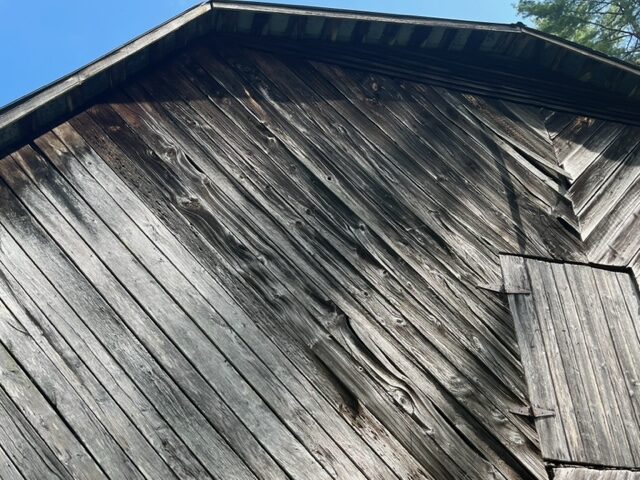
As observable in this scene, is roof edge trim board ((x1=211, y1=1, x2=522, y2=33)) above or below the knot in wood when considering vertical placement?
above

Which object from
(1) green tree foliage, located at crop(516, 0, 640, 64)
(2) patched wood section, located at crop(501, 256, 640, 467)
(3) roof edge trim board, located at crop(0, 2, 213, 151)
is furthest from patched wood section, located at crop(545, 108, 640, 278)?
(1) green tree foliage, located at crop(516, 0, 640, 64)

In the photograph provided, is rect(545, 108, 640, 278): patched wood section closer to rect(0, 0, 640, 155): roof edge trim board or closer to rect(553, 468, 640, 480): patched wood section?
rect(0, 0, 640, 155): roof edge trim board

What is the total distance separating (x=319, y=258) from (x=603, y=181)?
3.05m

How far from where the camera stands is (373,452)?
429 cm

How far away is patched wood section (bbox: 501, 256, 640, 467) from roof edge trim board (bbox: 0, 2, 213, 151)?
332cm

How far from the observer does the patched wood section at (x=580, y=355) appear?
190 inches

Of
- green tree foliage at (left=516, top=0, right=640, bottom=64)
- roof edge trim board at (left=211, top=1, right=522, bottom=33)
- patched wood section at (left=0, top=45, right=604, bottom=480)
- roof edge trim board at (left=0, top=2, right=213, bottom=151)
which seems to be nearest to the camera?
patched wood section at (left=0, top=45, right=604, bottom=480)

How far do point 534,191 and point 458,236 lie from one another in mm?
1108

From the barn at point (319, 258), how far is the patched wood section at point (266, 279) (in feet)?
0.05

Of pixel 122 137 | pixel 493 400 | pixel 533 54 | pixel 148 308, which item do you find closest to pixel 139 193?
pixel 122 137

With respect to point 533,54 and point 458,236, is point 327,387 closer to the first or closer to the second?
point 458,236

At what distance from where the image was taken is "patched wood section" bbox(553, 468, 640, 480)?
457 cm

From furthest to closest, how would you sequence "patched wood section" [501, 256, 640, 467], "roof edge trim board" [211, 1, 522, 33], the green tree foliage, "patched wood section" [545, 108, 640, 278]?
the green tree foliage, "roof edge trim board" [211, 1, 522, 33], "patched wood section" [545, 108, 640, 278], "patched wood section" [501, 256, 640, 467]

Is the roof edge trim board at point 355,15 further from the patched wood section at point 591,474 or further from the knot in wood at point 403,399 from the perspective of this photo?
the patched wood section at point 591,474
